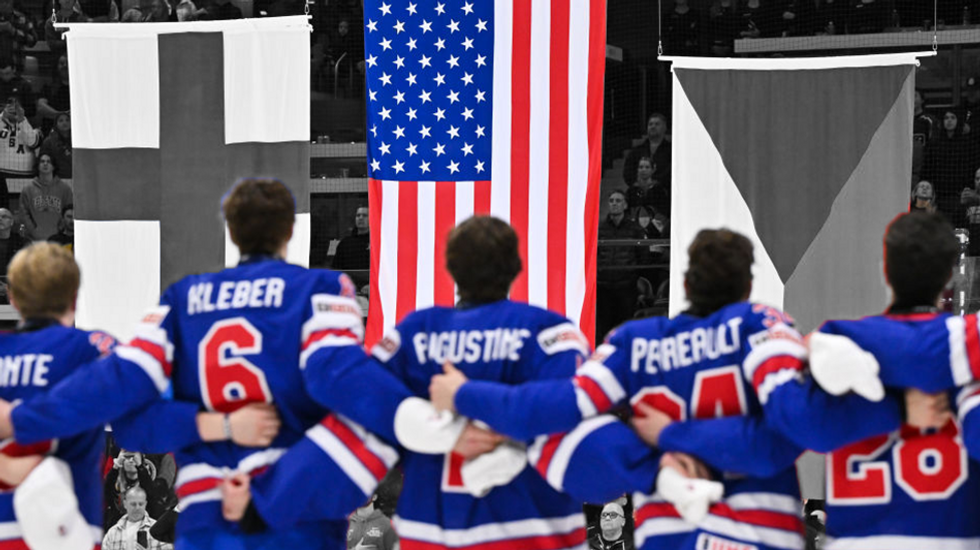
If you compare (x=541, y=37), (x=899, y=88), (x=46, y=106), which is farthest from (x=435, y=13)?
(x=46, y=106)

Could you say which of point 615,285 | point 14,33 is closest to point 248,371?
point 615,285

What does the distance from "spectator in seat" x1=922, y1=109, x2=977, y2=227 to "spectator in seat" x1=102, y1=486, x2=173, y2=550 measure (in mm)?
7879

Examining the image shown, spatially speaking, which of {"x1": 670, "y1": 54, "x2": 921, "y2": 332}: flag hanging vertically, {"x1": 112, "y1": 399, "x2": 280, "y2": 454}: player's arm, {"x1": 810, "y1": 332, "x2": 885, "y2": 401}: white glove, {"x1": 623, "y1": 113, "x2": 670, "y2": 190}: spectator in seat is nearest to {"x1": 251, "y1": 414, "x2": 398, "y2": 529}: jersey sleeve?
{"x1": 112, "y1": 399, "x2": 280, "y2": 454}: player's arm

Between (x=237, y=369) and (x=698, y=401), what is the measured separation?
1413 mm

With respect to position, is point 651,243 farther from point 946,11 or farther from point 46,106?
point 46,106

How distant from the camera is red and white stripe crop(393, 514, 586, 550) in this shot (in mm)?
3584

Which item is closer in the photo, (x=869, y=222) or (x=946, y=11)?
(x=869, y=222)

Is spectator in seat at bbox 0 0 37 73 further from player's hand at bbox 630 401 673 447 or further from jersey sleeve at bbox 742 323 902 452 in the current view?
jersey sleeve at bbox 742 323 902 452

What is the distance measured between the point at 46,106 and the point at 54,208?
5.53 ft

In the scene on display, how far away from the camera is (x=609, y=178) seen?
1338 centimetres

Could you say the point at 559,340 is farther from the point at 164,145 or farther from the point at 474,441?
the point at 164,145

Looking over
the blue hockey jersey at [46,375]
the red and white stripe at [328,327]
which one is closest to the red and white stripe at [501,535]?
the red and white stripe at [328,327]

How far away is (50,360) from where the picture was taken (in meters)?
3.73

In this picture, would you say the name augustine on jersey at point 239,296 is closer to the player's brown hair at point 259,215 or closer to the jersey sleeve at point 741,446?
the player's brown hair at point 259,215
